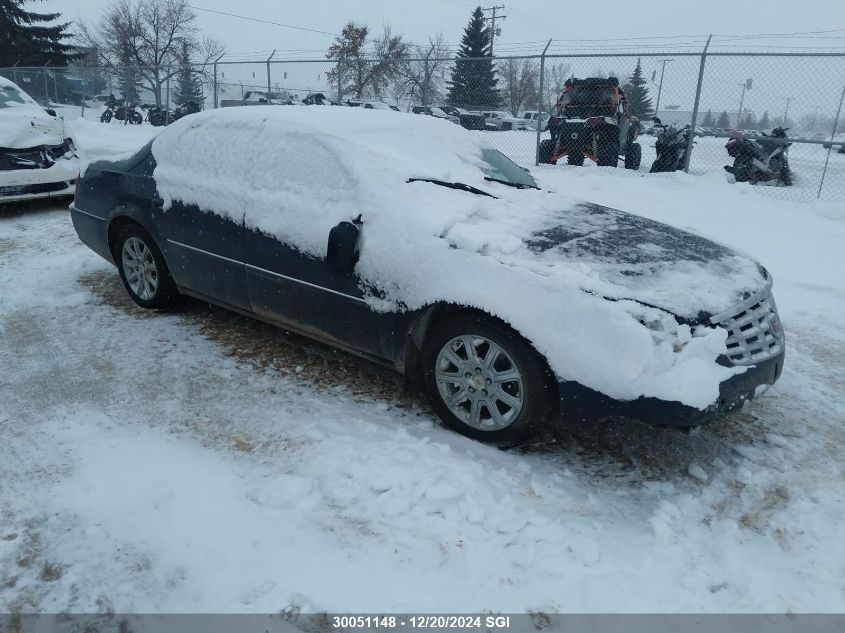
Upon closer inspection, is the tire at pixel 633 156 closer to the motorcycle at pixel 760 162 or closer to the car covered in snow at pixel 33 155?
the motorcycle at pixel 760 162

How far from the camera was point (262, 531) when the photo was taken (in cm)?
264

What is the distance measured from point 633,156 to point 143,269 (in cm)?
1072

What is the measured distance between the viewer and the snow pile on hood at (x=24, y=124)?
7.71m

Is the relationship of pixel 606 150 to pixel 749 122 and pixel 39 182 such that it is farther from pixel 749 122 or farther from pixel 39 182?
pixel 39 182

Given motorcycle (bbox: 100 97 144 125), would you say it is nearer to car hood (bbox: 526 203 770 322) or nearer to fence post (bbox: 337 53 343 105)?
fence post (bbox: 337 53 343 105)

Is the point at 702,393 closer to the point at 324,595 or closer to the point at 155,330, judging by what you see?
the point at 324,595

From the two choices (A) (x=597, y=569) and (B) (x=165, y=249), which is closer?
(A) (x=597, y=569)

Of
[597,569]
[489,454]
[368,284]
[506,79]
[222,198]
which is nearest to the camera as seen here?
[597,569]

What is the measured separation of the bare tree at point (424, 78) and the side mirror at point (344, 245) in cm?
1045

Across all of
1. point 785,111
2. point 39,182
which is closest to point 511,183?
point 39,182

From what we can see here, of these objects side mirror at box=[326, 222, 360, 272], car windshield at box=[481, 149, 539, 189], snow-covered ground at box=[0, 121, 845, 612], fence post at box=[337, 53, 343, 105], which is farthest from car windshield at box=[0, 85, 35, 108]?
fence post at box=[337, 53, 343, 105]

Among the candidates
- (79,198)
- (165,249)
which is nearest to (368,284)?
(165,249)

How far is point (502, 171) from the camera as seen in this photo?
453cm

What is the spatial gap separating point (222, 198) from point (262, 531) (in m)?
2.37
